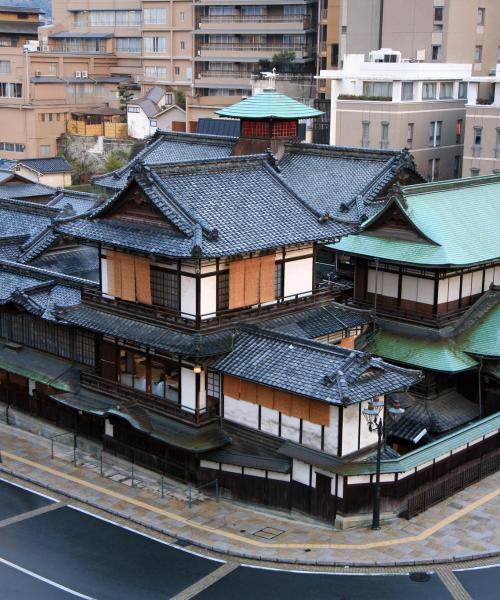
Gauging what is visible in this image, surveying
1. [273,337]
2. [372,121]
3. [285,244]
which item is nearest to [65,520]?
[273,337]

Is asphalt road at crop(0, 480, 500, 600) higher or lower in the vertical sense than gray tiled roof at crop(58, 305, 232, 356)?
lower

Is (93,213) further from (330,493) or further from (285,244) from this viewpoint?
(330,493)

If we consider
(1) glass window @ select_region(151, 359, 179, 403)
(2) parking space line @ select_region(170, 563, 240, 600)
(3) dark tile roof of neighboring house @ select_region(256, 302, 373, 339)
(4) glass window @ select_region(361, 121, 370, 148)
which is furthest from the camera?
(4) glass window @ select_region(361, 121, 370, 148)

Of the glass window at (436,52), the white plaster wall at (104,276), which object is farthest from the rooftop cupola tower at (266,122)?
the glass window at (436,52)

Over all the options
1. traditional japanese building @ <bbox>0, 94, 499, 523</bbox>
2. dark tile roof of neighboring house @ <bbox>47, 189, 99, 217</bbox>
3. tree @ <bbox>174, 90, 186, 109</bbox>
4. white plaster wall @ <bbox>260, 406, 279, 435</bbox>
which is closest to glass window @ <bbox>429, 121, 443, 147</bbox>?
dark tile roof of neighboring house @ <bbox>47, 189, 99, 217</bbox>

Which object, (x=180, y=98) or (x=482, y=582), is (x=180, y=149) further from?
(x=180, y=98)

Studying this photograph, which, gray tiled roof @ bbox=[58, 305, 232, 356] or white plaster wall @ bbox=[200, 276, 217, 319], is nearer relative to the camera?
gray tiled roof @ bbox=[58, 305, 232, 356]

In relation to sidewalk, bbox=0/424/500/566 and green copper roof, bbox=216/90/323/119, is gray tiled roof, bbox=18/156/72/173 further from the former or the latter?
sidewalk, bbox=0/424/500/566

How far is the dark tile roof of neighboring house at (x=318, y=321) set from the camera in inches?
1503

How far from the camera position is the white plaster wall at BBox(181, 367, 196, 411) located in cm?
3619

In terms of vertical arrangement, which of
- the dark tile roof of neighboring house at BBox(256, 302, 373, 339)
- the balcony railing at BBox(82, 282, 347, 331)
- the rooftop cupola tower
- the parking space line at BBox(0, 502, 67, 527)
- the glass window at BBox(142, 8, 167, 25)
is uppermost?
the glass window at BBox(142, 8, 167, 25)

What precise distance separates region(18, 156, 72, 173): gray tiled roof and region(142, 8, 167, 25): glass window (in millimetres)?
37796

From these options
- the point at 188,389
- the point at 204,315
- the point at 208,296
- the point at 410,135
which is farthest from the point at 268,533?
the point at 410,135

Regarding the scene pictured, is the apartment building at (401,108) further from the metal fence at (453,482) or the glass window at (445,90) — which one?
the metal fence at (453,482)
